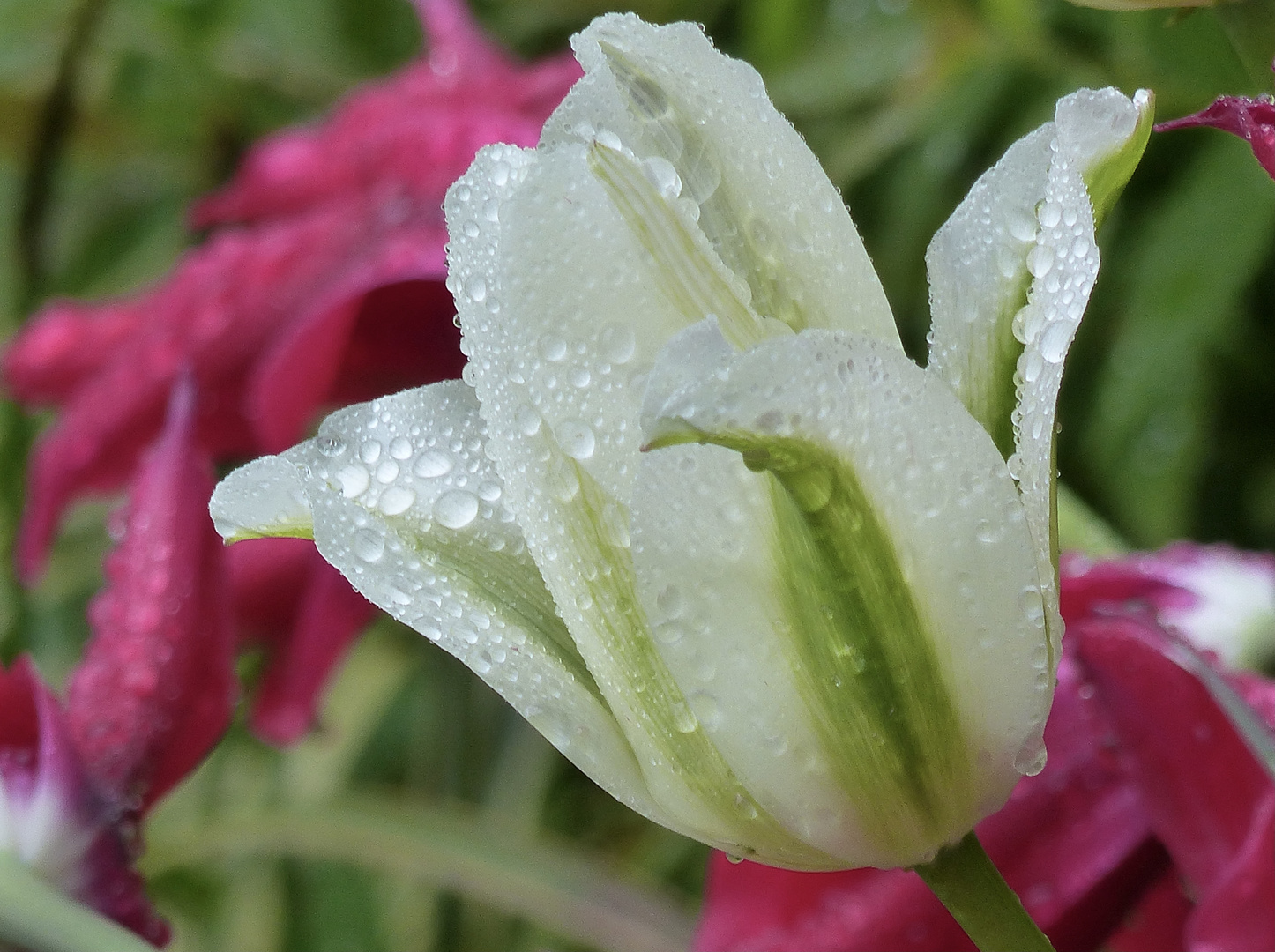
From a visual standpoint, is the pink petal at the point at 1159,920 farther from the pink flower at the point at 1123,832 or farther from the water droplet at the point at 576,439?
the water droplet at the point at 576,439

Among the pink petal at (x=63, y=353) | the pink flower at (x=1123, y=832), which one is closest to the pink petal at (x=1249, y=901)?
the pink flower at (x=1123, y=832)

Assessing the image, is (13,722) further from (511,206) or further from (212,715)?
(511,206)

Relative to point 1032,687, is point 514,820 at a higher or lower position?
lower

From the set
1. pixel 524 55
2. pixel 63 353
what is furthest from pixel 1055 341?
pixel 524 55

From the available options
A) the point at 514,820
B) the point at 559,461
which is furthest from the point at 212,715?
the point at 514,820

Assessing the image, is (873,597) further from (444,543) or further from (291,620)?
(291,620)

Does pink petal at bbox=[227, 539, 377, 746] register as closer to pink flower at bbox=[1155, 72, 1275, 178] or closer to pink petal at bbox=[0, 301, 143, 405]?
pink petal at bbox=[0, 301, 143, 405]
